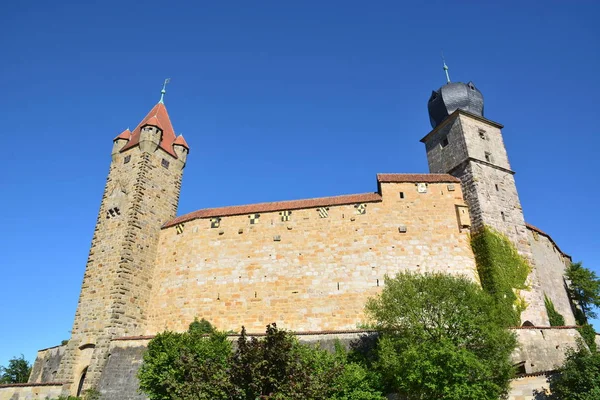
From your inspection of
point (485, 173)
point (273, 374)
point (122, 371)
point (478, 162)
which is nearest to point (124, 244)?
point (122, 371)

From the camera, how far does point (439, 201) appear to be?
27.1 metres

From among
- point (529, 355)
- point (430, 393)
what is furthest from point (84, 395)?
point (529, 355)

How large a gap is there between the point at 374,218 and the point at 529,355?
10.9m

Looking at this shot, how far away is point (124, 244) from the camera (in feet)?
87.2

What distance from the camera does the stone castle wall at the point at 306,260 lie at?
24969mm

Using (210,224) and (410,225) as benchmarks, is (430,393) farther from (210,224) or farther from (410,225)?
(210,224)

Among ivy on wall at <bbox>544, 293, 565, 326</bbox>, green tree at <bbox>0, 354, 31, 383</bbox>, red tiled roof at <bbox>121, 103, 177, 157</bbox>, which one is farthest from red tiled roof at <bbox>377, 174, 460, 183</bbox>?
green tree at <bbox>0, 354, 31, 383</bbox>

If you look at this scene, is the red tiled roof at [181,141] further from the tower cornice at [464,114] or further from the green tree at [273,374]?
the green tree at [273,374]

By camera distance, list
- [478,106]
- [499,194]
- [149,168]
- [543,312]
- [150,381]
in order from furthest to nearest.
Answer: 1. [478,106]
2. [149,168]
3. [499,194]
4. [543,312]
5. [150,381]

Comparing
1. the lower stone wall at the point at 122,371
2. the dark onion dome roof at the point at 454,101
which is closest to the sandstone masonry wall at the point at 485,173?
the dark onion dome roof at the point at 454,101

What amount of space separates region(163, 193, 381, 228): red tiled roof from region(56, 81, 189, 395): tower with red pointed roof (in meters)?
2.25

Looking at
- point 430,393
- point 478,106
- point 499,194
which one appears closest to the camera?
point 430,393

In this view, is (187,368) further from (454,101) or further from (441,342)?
(454,101)

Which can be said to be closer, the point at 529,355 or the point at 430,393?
the point at 430,393
